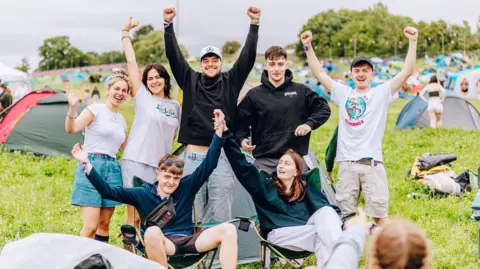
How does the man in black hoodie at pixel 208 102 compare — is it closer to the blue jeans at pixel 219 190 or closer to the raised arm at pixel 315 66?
the blue jeans at pixel 219 190

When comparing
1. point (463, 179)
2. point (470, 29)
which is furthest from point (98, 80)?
point (470, 29)

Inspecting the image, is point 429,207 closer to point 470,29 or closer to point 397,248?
point 397,248

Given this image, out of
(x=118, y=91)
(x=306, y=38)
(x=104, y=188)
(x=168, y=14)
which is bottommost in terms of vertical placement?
(x=104, y=188)

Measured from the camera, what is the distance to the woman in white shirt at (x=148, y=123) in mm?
4297

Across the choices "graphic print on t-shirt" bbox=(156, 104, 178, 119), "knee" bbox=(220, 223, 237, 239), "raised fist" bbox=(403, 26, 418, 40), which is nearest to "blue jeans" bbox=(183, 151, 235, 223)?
"graphic print on t-shirt" bbox=(156, 104, 178, 119)

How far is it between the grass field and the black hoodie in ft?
4.99

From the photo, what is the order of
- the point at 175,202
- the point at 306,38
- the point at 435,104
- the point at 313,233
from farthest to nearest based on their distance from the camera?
the point at 435,104 < the point at 306,38 < the point at 313,233 < the point at 175,202

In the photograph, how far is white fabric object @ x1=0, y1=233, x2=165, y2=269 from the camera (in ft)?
7.47

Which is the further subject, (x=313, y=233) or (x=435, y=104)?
→ (x=435, y=104)

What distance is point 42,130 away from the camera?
967cm

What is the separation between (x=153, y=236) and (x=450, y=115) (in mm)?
10391

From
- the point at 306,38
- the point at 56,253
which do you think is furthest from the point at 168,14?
the point at 56,253

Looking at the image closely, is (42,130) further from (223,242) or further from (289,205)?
(223,242)

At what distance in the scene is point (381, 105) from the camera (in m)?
4.49
